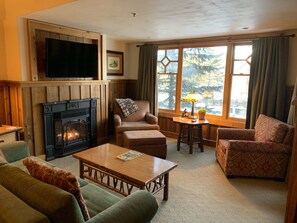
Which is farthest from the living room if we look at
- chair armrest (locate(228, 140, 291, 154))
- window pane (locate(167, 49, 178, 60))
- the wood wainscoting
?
chair armrest (locate(228, 140, 291, 154))

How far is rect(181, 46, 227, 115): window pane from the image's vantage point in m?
4.66

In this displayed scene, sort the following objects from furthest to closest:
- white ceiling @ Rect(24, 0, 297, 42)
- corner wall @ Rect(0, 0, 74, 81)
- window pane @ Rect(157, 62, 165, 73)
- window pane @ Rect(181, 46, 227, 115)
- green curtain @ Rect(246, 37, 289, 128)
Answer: window pane @ Rect(157, 62, 165, 73)
window pane @ Rect(181, 46, 227, 115)
green curtain @ Rect(246, 37, 289, 128)
corner wall @ Rect(0, 0, 74, 81)
white ceiling @ Rect(24, 0, 297, 42)

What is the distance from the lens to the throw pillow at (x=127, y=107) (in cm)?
486

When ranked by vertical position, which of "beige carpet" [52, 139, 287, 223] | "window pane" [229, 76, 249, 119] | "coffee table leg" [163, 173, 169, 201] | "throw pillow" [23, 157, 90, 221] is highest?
"window pane" [229, 76, 249, 119]

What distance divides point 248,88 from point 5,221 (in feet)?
13.7

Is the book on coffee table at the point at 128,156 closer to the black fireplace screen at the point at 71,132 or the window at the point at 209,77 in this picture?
the black fireplace screen at the point at 71,132

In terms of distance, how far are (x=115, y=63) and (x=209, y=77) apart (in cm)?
230

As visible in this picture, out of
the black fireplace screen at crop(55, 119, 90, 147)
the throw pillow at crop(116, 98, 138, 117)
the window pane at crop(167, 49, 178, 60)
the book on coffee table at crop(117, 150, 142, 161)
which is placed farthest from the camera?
the window pane at crop(167, 49, 178, 60)

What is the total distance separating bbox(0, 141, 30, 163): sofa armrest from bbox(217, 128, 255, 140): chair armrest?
120 inches

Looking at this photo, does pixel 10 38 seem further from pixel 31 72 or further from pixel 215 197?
pixel 215 197

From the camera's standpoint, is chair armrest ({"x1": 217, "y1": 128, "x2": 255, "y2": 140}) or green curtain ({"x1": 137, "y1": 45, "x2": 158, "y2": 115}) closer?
chair armrest ({"x1": 217, "y1": 128, "x2": 255, "y2": 140})

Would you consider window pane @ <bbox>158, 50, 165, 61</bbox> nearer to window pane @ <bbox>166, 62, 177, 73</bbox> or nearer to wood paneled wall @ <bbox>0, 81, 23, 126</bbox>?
window pane @ <bbox>166, 62, 177, 73</bbox>

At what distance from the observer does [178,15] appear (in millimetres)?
2955

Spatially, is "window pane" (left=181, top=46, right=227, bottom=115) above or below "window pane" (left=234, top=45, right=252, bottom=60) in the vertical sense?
below
